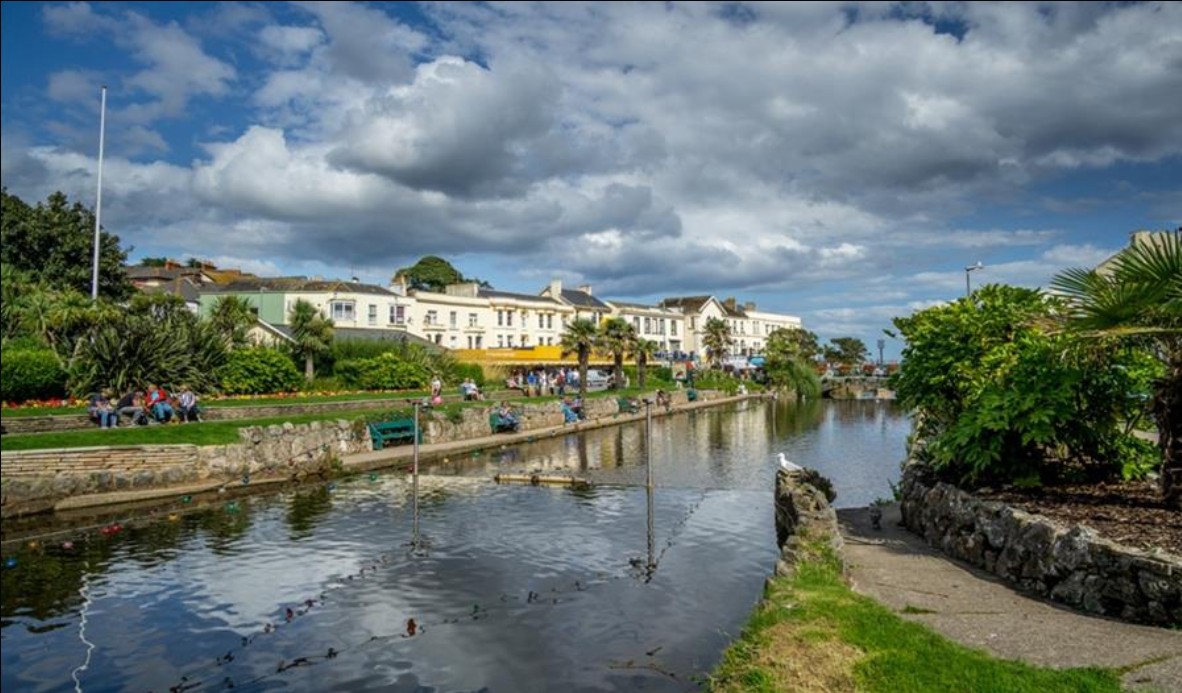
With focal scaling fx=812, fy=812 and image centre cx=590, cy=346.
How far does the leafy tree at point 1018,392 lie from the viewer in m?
13.3

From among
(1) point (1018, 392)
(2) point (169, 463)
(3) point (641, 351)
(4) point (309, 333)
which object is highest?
(3) point (641, 351)

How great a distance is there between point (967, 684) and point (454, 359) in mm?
53630

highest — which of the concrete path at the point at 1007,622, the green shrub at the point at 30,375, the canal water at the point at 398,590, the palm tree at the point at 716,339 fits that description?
the palm tree at the point at 716,339

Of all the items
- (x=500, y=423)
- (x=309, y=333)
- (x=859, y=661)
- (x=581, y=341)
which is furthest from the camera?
(x=581, y=341)

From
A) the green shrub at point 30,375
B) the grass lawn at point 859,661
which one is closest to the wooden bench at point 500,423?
the green shrub at point 30,375

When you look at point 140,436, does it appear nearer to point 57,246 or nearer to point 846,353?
point 57,246

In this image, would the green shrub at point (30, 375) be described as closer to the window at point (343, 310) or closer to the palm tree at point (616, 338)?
the window at point (343, 310)

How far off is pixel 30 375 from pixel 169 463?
32.5 ft

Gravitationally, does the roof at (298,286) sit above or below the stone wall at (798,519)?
above

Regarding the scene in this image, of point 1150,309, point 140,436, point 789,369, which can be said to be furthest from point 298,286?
point 1150,309

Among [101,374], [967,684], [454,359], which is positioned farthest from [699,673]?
[454,359]

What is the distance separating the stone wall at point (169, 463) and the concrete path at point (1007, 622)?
1945cm

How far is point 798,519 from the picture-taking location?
1437 cm

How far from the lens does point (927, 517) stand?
1493 centimetres
